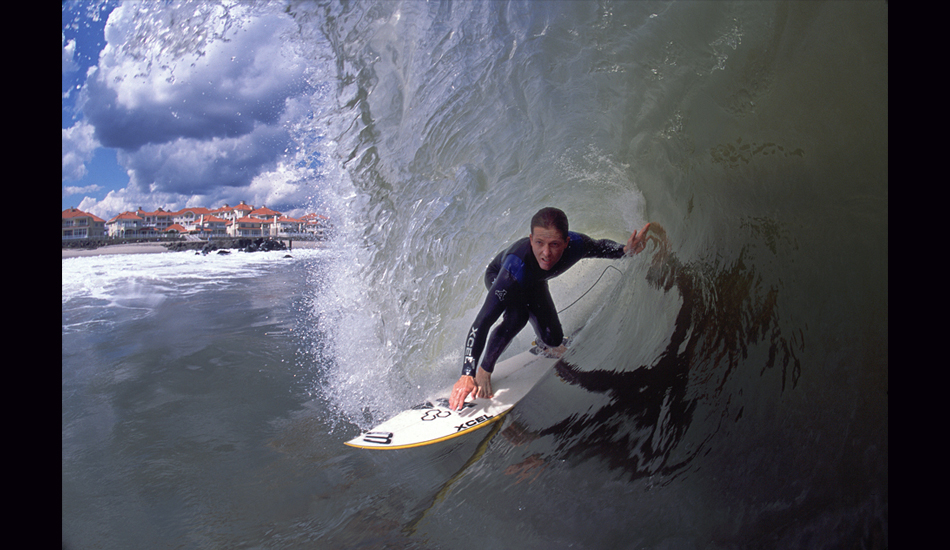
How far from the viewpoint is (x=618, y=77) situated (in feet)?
11.2

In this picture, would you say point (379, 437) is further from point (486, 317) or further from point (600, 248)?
point (600, 248)

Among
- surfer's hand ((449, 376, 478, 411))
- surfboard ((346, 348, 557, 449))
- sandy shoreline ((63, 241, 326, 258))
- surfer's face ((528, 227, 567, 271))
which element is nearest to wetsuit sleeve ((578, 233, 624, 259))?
surfer's face ((528, 227, 567, 271))

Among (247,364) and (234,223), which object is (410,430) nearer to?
(247,364)

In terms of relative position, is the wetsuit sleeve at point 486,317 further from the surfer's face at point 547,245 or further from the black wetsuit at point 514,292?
the surfer's face at point 547,245

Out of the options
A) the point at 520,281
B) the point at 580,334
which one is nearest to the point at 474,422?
the point at 520,281

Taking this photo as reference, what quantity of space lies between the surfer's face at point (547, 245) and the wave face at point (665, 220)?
108 cm

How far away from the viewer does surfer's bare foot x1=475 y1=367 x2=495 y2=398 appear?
12.2 feet

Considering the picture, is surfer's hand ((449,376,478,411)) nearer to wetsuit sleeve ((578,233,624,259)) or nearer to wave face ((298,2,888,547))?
wave face ((298,2,888,547))

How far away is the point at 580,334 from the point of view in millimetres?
5605

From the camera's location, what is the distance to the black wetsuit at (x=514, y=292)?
3.53 meters

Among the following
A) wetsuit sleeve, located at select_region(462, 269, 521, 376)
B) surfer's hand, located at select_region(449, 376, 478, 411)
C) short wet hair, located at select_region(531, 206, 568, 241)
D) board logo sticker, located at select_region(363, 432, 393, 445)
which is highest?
short wet hair, located at select_region(531, 206, 568, 241)

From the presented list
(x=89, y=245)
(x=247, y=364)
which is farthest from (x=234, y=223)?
(x=247, y=364)

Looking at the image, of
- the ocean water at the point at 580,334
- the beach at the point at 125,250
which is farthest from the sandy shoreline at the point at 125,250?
the ocean water at the point at 580,334

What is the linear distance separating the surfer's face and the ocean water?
1.08 m
